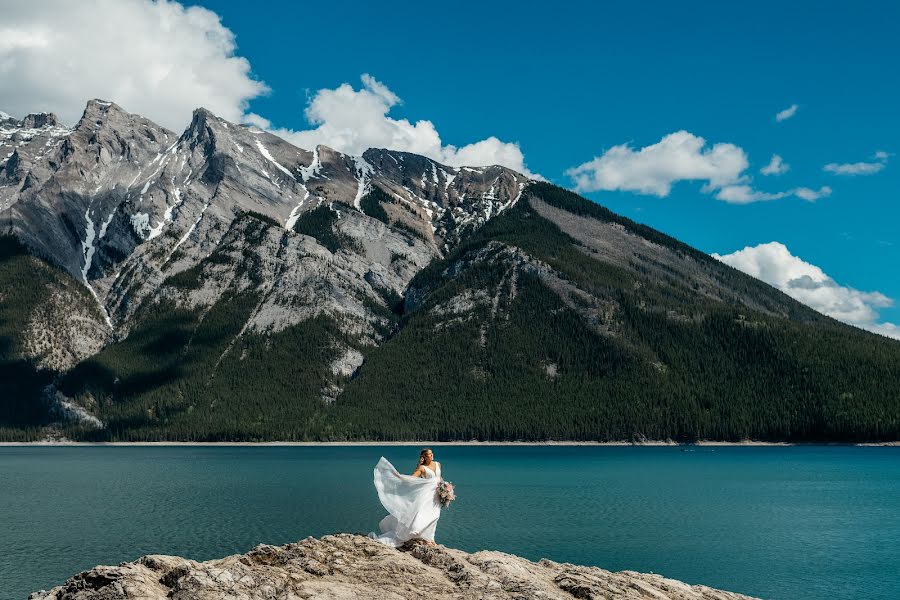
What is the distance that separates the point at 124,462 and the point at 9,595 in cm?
14382

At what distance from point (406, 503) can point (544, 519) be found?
173ft

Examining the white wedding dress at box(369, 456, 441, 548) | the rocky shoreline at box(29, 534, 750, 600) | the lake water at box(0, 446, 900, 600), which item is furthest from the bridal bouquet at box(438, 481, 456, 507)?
the lake water at box(0, 446, 900, 600)

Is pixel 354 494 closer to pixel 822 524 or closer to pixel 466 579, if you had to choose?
pixel 822 524

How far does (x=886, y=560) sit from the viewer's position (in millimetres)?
57062

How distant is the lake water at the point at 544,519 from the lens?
54.1m

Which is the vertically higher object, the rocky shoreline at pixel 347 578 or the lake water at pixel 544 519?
the rocky shoreline at pixel 347 578

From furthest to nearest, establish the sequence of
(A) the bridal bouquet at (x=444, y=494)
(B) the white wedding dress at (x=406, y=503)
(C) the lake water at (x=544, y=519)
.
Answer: (C) the lake water at (x=544, y=519) < (A) the bridal bouquet at (x=444, y=494) < (B) the white wedding dress at (x=406, y=503)

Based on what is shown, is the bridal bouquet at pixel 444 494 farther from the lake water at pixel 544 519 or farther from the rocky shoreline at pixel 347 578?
the lake water at pixel 544 519

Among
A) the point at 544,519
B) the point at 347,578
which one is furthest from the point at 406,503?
the point at 544,519

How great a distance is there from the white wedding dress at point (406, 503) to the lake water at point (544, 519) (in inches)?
1107

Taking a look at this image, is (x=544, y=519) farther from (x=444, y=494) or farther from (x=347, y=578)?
(x=347, y=578)

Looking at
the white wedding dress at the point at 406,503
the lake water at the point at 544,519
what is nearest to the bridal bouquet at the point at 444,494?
the white wedding dress at the point at 406,503

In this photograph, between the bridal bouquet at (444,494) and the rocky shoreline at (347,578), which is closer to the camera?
the rocky shoreline at (347,578)

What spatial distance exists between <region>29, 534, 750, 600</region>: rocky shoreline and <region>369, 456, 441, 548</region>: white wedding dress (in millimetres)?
674
